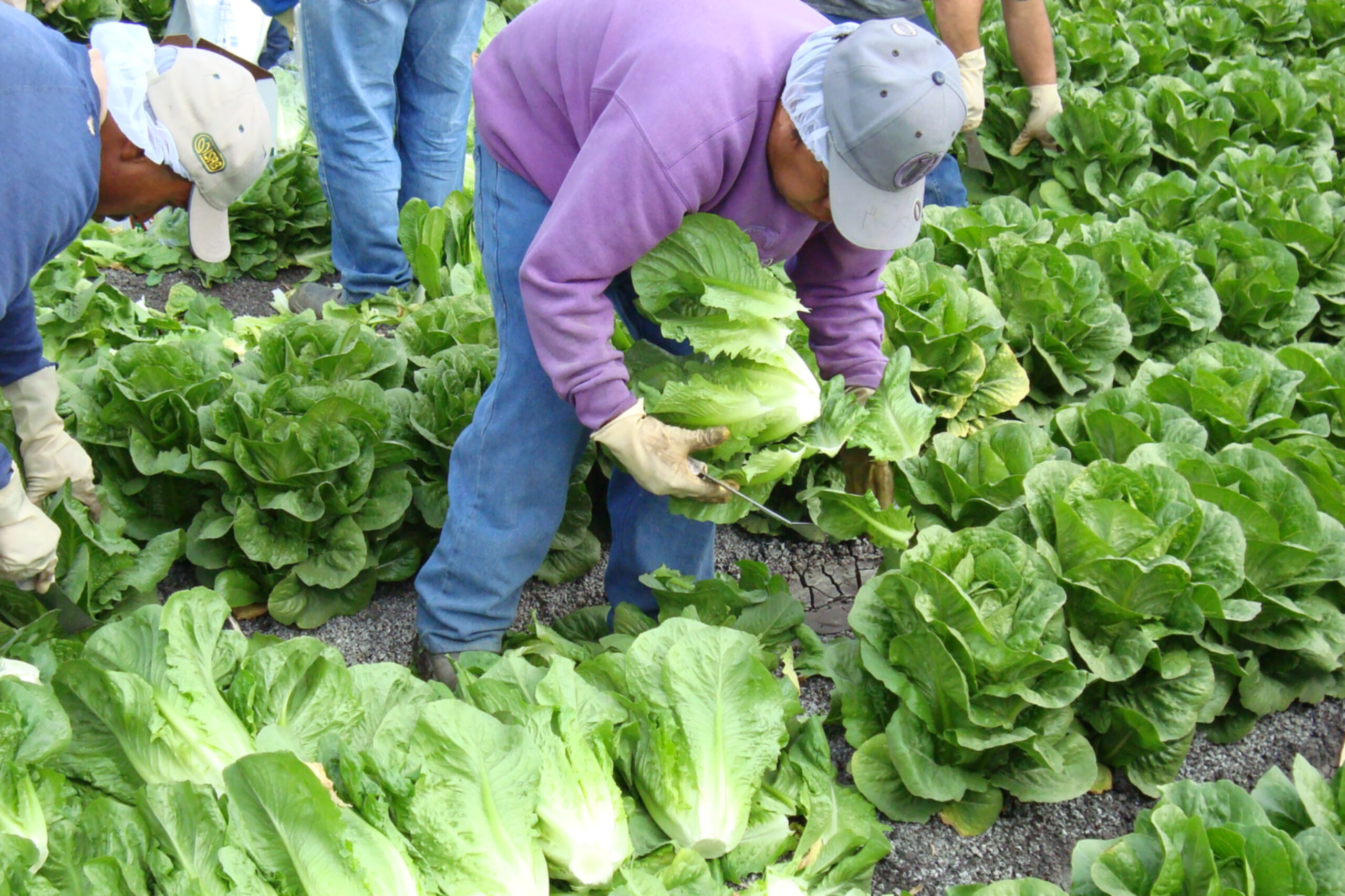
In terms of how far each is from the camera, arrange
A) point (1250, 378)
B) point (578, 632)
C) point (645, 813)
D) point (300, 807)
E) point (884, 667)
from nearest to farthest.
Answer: point (300, 807)
point (645, 813)
point (884, 667)
point (578, 632)
point (1250, 378)

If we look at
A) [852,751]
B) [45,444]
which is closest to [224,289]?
[45,444]

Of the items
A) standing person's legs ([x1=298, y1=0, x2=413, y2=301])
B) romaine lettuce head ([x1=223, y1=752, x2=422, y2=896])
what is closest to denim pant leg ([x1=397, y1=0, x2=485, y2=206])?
standing person's legs ([x1=298, y1=0, x2=413, y2=301])

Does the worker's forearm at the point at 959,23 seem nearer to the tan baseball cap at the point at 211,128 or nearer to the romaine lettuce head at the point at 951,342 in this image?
the romaine lettuce head at the point at 951,342

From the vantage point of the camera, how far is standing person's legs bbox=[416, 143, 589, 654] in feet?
9.05

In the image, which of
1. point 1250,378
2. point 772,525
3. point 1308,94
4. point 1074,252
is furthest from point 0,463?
point 1308,94

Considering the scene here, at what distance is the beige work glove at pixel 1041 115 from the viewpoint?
6.08 meters

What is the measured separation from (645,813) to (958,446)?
159 centimetres

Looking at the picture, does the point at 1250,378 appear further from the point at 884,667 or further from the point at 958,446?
the point at 884,667

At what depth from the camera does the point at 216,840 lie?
2072 millimetres

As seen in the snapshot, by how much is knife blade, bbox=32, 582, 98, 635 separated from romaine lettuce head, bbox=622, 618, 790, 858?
1.49m

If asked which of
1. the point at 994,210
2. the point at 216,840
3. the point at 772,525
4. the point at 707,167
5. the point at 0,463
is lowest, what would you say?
the point at 772,525

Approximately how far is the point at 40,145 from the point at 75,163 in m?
0.08

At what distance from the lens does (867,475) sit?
10.6 feet

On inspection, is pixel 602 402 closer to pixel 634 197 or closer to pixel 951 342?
pixel 634 197
